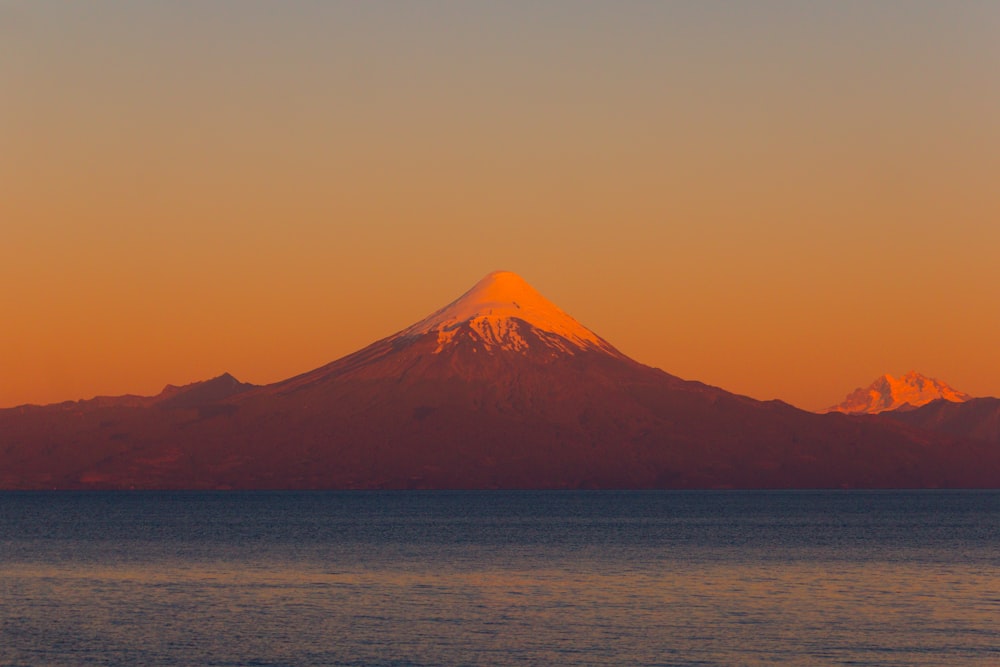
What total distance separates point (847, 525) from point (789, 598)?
84861 millimetres

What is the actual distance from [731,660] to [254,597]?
94.5 feet

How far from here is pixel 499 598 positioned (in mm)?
74000

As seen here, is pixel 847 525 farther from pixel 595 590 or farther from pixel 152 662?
pixel 152 662

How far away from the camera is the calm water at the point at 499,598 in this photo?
56.7 m

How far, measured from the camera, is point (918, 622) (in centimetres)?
6388

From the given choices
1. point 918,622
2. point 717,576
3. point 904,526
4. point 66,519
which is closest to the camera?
point 918,622

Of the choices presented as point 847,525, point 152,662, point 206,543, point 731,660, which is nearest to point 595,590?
point 731,660

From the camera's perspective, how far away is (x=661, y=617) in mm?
65875

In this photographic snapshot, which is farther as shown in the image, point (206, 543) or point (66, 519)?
point (66, 519)

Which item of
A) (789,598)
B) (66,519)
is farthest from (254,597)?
(66,519)

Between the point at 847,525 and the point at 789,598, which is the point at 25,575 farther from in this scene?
the point at 847,525

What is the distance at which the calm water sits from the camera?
186 feet

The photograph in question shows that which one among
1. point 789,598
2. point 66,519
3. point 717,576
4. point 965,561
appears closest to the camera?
point 789,598

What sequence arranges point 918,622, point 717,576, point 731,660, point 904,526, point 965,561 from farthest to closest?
point 904,526
point 965,561
point 717,576
point 918,622
point 731,660
